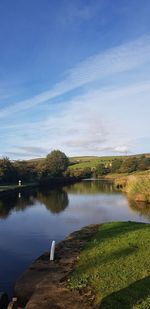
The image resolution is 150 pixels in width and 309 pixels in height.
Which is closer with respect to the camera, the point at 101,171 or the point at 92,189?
the point at 92,189

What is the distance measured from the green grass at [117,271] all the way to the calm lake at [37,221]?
3.86 metres

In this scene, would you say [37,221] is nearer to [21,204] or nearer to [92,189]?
[21,204]

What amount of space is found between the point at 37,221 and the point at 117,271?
2384cm

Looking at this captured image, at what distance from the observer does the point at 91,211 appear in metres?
44.5

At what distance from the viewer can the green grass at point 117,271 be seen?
39.6ft

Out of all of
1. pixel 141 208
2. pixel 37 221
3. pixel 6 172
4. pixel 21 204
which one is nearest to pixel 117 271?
pixel 37 221

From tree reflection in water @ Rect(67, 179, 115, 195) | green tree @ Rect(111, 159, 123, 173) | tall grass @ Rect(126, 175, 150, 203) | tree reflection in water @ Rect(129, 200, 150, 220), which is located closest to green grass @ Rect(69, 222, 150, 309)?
tree reflection in water @ Rect(129, 200, 150, 220)

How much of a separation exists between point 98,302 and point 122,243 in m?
Result: 7.63

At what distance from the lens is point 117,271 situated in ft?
48.5

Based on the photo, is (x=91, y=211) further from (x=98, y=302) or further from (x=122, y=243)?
(x=98, y=302)

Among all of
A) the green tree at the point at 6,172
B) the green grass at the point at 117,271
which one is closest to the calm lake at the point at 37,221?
the green grass at the point at 117,271

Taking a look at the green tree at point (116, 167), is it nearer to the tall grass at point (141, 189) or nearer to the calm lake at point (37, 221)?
the calm lake at point (37, 221)

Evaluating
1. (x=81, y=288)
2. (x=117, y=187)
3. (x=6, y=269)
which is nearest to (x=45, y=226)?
(x=6, y=269)

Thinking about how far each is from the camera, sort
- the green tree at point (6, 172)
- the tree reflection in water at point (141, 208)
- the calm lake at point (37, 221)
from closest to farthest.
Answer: the calm lake at point (37, 221), the tree reflection in water at point (141, 208), the green tree at point (6, 172)
